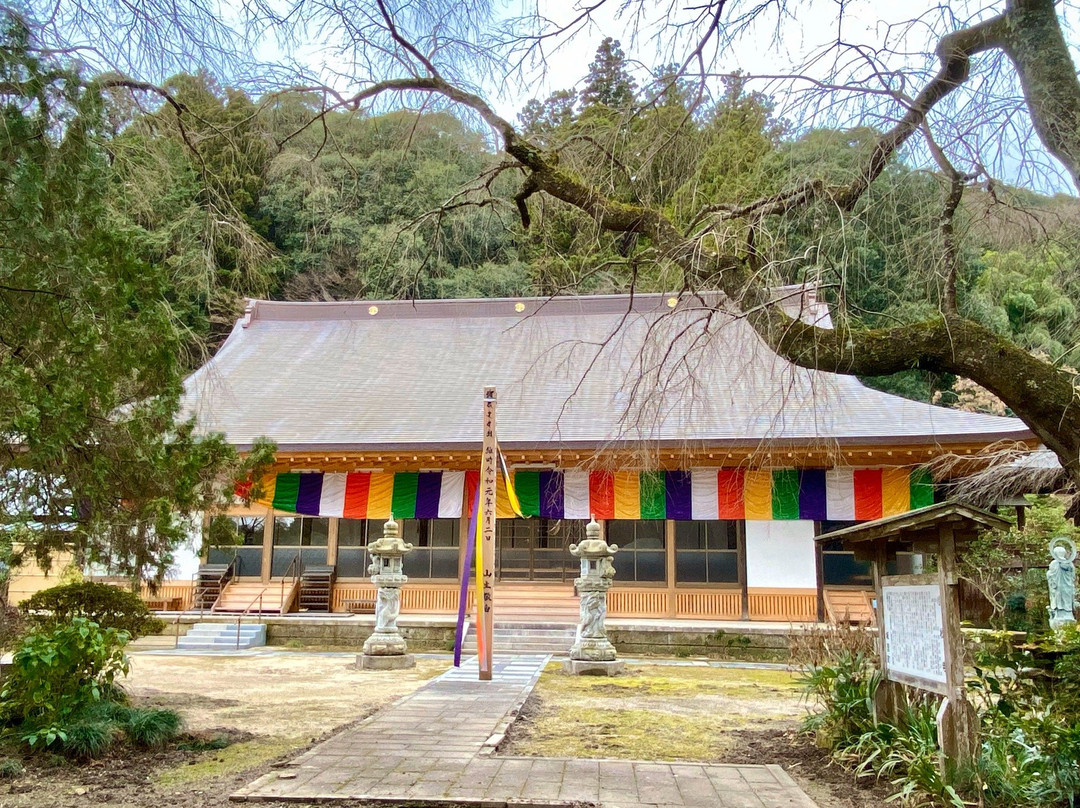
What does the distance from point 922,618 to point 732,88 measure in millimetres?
3216

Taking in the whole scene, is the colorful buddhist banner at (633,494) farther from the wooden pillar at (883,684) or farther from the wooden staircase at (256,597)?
the wooden pillar at (883,684)

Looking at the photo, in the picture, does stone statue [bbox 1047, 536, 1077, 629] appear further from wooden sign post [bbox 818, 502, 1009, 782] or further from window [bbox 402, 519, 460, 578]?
window [bbox 402, 519, 460, 578]

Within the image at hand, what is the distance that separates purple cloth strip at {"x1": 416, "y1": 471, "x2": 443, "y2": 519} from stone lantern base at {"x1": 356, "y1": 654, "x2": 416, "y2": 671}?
3123 mm

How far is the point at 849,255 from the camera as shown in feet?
12.9

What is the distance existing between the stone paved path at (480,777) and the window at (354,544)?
8.90 meters

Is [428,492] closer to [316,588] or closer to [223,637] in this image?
[316,588]

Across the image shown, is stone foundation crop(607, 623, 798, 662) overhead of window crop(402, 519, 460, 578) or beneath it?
beneath

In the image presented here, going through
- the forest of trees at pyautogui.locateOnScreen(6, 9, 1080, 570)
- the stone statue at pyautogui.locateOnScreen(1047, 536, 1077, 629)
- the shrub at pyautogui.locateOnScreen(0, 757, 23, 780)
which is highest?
the forest of trees at pyautogui.locateOnScreen(6, 9, 1080, 570)

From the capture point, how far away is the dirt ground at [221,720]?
4.57m

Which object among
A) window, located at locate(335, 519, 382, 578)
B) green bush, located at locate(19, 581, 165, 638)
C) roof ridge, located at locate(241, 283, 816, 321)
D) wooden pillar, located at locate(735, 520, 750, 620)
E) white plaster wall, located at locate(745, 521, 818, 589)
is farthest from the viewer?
roof ridge, located at locate(241, 283, 816, 321)

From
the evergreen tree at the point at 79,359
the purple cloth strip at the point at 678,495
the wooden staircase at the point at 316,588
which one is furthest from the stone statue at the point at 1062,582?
the wooden staircase at the point at 316,588

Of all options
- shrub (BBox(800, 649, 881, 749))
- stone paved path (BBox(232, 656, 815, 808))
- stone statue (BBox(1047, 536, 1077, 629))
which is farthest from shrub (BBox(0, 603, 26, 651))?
stone statue (BBox(1047, 536, 1077, 629))

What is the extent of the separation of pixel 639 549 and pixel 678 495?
75.7 inches

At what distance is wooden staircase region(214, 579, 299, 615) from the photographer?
549 inches
